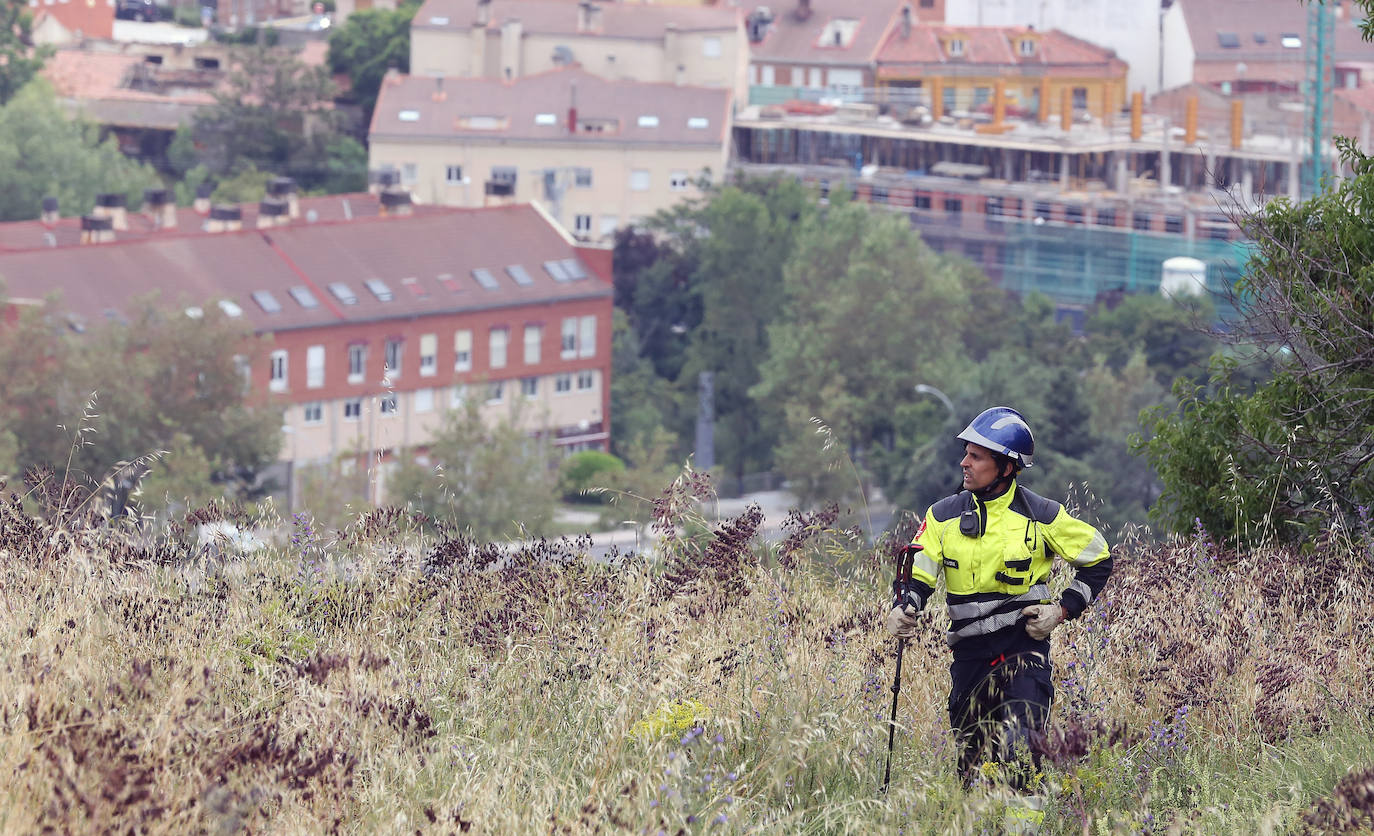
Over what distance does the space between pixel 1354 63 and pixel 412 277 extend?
60565 mm

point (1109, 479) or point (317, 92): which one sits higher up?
point (317, 92)

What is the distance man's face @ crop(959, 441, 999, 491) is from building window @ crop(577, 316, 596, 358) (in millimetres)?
61228

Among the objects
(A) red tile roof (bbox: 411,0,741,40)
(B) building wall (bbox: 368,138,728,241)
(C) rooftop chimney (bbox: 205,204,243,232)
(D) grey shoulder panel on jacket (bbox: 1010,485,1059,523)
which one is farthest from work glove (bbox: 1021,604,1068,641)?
(A) red tile roof (bbox: 411,0,741,40)

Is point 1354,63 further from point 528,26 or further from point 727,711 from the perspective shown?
point 727,711

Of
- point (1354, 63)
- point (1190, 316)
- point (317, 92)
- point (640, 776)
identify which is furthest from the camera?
point (1354, 63)

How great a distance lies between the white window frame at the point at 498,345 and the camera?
6588 centimetres

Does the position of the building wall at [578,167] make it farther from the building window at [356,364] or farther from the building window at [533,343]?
the building window at [356,364]

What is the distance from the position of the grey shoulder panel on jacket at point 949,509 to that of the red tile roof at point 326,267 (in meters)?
51.2

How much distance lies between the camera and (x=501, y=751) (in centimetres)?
544

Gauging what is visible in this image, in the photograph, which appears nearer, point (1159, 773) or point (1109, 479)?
point (1159, 773)

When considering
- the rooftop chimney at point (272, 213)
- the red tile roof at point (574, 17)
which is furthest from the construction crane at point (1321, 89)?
the rooftop chimney at point (272, 213)

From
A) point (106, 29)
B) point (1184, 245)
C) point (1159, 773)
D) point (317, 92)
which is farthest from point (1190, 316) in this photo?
point (106, 29)

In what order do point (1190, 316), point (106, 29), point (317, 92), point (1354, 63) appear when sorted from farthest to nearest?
point (106, 29)
point (1354, 63)
point (317, 92)
point (1190, 316)

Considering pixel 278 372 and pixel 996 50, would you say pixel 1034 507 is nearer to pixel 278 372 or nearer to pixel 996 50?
pixel 278 372
